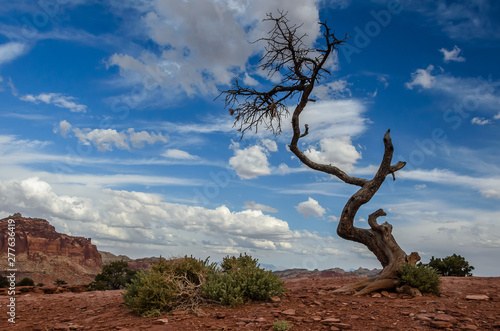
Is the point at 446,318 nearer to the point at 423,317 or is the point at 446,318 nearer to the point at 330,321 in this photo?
the point at 423,317

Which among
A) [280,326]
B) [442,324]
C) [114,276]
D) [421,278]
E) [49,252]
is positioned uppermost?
[421,278]

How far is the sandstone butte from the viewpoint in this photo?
87369 millimetres

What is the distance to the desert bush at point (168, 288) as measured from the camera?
357 inches

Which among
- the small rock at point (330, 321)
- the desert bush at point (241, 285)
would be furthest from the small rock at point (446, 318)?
the desert bush at point (241, 285)

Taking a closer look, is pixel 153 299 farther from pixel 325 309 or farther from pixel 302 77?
pixel 302 77

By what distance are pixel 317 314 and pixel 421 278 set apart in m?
4.33

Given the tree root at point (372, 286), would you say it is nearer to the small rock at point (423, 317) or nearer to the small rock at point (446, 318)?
the small rock at point (423, 317)

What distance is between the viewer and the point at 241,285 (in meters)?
9.28

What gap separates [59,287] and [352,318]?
14247 millimetres

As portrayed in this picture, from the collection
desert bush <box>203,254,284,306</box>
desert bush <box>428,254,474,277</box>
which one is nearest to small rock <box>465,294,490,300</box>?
desert bush <box>203,254,284,306</box>

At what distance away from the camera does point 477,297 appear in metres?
9.65

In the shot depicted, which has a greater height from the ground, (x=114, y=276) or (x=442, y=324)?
(x=442, y=324)

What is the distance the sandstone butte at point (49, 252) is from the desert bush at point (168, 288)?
8276cm

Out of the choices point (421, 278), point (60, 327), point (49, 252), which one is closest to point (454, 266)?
point (421, 278)
